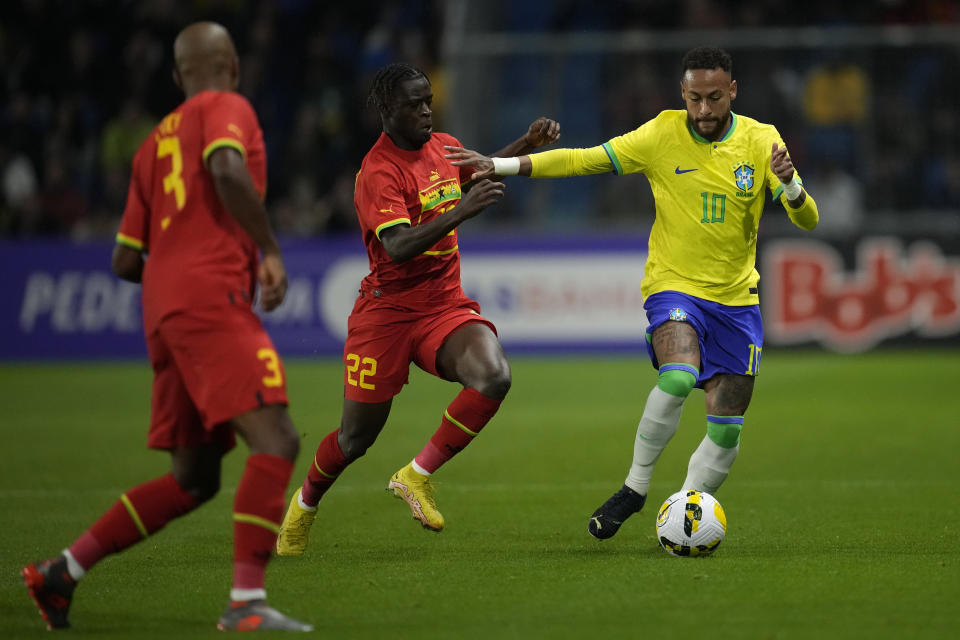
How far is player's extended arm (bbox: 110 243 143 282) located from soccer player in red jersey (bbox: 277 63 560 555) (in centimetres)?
161

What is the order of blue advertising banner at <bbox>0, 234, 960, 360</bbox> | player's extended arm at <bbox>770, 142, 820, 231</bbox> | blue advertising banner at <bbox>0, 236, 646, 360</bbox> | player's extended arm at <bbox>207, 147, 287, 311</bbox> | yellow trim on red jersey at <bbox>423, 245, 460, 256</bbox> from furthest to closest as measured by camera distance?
blue advertising banner at <bbox>0, 236, 646, 360</bbox>, blue advertising banner at <bbox>0, 234, 960, 360</bbox>, yellow trim on red jersey at <bbox>423, 245, 460, 256</bbox>, player's extended arm at <bbox>770, 142, 820, 231</bbox>, player's extended arm at <bbox>207, 147, 287, 311</bbox>

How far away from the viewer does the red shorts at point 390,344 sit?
6977 mm

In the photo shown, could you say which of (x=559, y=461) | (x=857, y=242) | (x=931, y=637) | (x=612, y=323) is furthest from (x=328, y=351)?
(x=931, y=637)

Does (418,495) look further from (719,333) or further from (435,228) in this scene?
(719,333)

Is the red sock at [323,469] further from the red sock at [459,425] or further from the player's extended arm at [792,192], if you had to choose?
the player's extended arm at [792,192]

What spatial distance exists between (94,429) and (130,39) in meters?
10.3

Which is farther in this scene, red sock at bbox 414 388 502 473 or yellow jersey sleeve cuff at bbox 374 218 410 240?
red sock at bbox 414 388 502 473

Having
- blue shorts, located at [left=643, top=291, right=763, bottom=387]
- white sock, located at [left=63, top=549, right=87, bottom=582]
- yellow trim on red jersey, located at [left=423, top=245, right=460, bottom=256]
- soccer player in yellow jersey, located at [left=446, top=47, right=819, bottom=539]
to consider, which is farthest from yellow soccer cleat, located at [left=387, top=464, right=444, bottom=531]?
white sock, located at [left=63, top=549, right=87, bottom=582]

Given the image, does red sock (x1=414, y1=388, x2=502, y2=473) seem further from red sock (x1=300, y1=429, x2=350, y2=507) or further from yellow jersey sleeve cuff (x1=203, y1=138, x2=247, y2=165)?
yellow jersey sleeve cuff (x1=203, y1=138, x2=247, y2=165)

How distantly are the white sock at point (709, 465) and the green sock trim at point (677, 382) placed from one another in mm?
447

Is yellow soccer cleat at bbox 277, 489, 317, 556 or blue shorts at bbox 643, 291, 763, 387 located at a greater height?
blue shorts at bbox 643, 291, 763, 387

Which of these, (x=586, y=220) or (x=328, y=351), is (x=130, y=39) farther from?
(x=586, y=220)

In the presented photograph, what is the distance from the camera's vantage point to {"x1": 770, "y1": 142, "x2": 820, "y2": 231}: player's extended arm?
6.63 meters

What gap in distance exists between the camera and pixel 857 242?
668 inches
